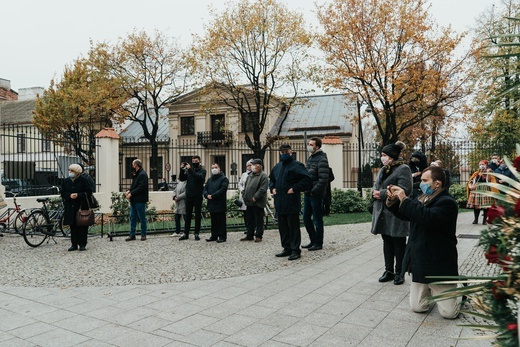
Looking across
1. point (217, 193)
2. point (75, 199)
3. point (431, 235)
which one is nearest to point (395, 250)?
point (431, 235)

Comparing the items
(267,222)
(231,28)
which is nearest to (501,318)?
(267,222)

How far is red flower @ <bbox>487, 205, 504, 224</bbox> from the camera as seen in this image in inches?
65.0

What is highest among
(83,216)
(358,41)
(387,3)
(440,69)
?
(387,3)

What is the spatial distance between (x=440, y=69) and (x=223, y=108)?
17.7m

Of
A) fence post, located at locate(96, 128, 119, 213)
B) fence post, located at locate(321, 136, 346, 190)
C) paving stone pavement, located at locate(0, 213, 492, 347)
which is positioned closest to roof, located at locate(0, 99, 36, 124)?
fence post, located at locate(96, 128, 119, 213)

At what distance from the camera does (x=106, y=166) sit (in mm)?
14602

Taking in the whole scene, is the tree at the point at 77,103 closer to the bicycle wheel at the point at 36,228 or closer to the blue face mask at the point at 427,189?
the bicycle wheel at the point at 36,228

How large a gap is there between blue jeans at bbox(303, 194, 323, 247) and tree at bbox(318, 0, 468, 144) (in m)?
13.5

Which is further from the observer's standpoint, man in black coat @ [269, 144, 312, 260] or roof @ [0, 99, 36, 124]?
roof @ [0, 99, 36, 124]

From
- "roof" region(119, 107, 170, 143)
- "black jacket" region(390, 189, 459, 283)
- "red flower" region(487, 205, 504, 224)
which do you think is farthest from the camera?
"roof" region(119, 107, 170, 143)

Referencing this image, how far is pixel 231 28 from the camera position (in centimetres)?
2344

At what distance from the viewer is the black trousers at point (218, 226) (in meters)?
9.92

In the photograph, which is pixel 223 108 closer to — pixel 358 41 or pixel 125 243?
pixel 358 41

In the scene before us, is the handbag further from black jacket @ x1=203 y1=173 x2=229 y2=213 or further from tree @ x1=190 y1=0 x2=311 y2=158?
tree @ x1=190 y1=0 x2=311 y2=158
